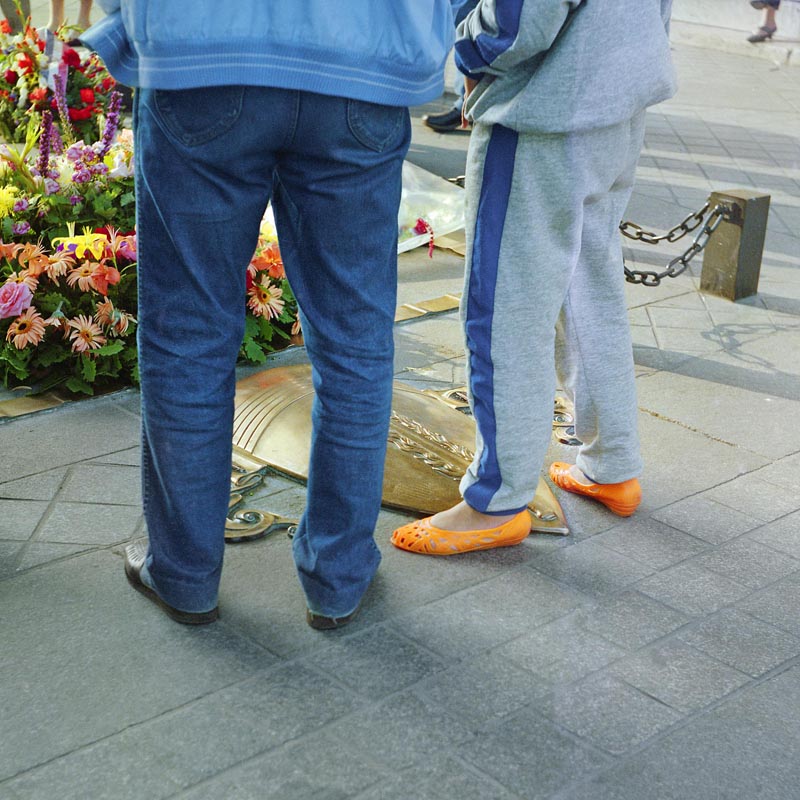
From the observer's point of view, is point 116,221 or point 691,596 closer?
point 691,596

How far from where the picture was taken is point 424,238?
5.60 m

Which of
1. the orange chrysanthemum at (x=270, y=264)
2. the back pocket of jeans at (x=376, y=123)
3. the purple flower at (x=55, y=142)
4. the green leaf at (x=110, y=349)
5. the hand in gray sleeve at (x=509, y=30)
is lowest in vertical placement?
the green leaf at (x=110, y=349)

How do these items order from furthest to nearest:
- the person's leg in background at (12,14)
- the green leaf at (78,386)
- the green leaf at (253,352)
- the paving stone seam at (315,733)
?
the person's leg in background at (12,14)
the green leaf at (253,352)
the green leaf at (78,386)
the paving stone seam at (315,733)

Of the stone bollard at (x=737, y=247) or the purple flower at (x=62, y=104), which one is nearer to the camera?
the purple flower at (x=62, y=104)

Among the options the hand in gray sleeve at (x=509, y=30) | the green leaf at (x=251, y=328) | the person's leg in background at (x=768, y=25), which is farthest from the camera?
the person's leg in background at (x=768, y=25)

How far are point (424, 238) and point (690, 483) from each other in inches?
106

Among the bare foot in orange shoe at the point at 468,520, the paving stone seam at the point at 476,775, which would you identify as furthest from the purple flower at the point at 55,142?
the paving stone seam at the point at 476,775

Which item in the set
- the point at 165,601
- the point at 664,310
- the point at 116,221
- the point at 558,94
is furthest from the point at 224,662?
the point at 664,310

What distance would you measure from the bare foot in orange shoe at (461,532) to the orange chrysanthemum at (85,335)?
4.55 feet

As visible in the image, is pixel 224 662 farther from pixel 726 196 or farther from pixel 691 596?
pixel 726 196

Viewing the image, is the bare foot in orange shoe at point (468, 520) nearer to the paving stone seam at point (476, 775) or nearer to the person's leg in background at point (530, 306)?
the person's leg in background at point (530, 306)

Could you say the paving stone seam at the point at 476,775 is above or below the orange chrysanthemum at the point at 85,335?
below

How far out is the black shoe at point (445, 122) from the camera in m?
8.48

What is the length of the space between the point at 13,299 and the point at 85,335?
0.24 metres
